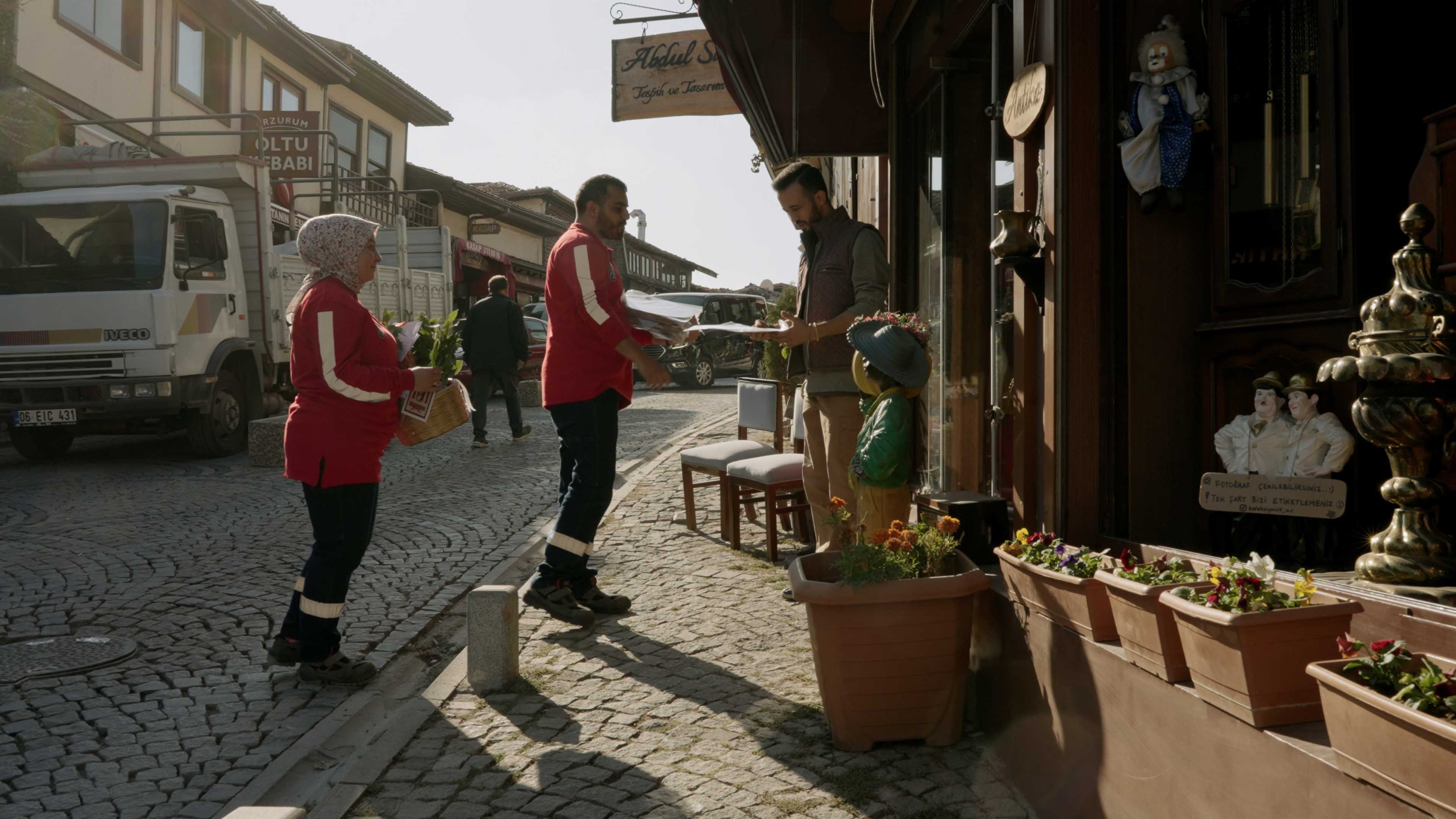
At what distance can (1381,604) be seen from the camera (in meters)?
2.51

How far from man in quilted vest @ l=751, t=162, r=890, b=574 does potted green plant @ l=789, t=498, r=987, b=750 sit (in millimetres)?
1392

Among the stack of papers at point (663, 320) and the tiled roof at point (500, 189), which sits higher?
the tiled roof at point (500, 189)

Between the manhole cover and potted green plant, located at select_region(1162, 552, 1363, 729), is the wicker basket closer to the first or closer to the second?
the manhole cover

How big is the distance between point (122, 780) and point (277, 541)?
408 centimetres

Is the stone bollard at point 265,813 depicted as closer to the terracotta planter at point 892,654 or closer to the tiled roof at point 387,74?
the terracotta planter at point 892,654

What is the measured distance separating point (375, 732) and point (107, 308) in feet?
27.9

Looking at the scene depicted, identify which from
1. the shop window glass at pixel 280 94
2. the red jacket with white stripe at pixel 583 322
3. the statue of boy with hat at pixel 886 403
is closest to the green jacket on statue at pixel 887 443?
the statue of boy with hat at pixel 886 403

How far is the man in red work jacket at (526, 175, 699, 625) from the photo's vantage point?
16.7ft

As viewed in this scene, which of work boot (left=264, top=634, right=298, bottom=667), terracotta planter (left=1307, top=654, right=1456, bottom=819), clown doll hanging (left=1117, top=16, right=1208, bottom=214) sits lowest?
work boot (left=264, top=634, right=298, bottom=667)

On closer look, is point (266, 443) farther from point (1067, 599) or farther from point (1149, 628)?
point (1149, 628)

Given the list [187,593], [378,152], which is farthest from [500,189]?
[187,593]

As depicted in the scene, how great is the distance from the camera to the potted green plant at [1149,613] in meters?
2.59

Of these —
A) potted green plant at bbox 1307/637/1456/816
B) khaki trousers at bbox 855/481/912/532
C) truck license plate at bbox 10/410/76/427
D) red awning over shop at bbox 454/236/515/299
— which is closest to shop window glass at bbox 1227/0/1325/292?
khaki trousers at bbox 855/481/912/532

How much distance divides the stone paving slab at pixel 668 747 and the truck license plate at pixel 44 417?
24.7 feet
